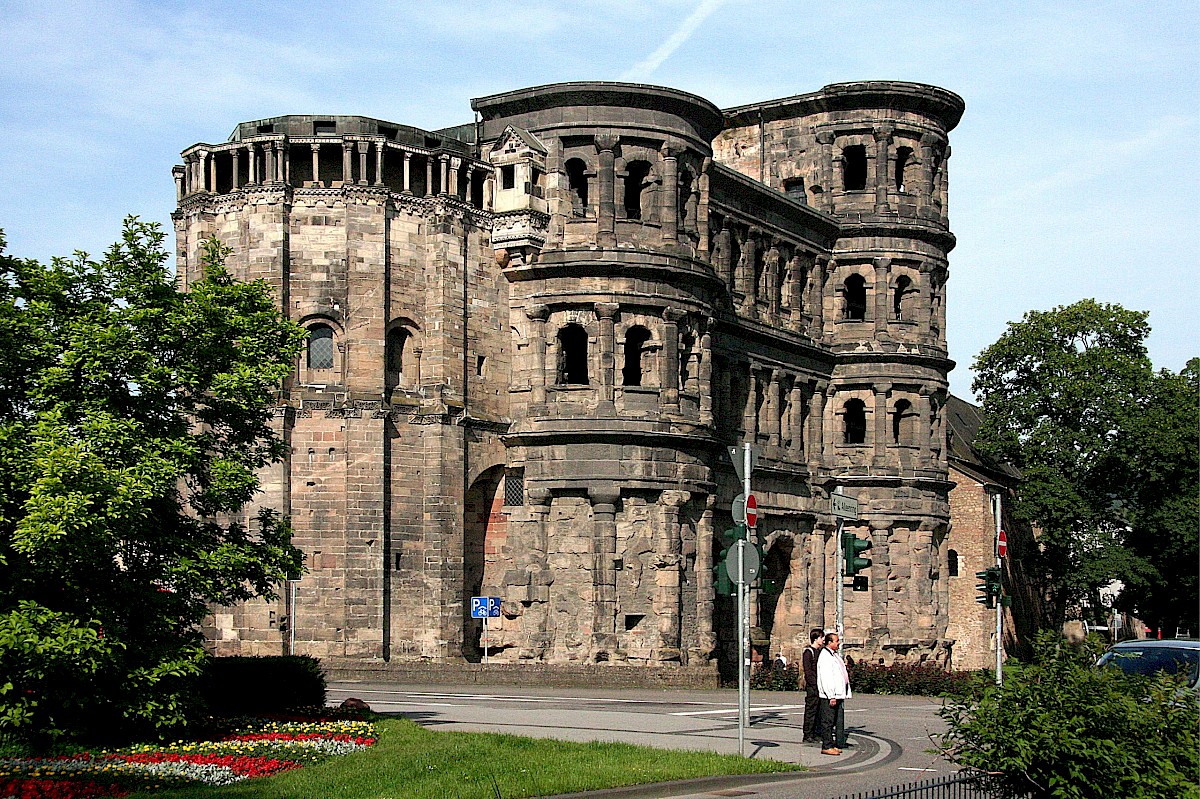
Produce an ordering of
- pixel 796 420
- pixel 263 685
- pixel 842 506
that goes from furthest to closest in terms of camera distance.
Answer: pixel 796 420 → pixel 842 506 → pixel 263 685

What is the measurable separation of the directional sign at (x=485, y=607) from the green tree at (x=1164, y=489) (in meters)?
23.4

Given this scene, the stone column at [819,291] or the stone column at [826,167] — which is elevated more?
the stone column at [826,167]

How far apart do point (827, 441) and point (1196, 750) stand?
1730 inches

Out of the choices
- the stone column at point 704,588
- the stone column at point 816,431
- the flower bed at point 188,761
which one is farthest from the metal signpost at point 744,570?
the stone column at point 816,431

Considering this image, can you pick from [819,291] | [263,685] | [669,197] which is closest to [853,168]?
[819,291]

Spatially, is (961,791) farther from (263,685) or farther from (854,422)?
(854,422)

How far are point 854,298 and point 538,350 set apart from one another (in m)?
18.2

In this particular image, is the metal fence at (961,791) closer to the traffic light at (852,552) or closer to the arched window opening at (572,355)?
the traffic light at (852,552)

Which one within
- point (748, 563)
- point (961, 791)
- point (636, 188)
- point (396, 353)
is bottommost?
point (961, 791)

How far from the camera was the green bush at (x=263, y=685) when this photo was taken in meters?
26.7

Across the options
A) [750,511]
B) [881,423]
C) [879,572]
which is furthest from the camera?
[881,423]

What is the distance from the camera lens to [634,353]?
158 feet

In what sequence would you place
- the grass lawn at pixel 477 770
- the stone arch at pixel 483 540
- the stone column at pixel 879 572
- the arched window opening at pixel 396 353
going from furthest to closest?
the stone column at pixel 879 572
the stone arch at pixel 483 540
the arched window opening at pixel 396 353
the grass lawn at pixel 477 770

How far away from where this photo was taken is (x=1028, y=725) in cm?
1595
